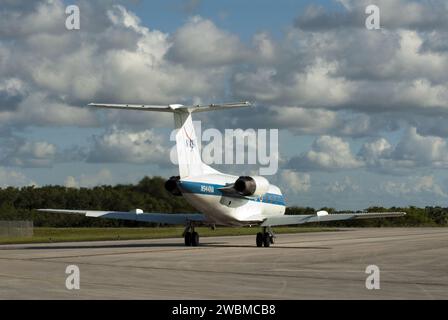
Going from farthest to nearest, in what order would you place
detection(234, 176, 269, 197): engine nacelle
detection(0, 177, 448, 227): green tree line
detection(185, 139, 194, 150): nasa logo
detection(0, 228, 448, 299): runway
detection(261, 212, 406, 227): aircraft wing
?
detection(0, 177, 448, 227): green tree line
detection(261, 212, 406, 227): aircraft wing
detection(234, 176, 269, 197): engine nacelle
detection(185, 139, 194, 150): nasa logo
detection(0, 228, 448, 299): runway

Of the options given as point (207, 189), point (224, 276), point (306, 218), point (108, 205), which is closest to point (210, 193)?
point (207, 189)

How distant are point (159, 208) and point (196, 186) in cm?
5644

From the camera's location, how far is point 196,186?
114 ft

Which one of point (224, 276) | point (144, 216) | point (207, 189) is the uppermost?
point (207, 189)

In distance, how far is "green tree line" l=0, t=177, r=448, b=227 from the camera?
9019 centimetres

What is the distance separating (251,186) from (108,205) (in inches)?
2682

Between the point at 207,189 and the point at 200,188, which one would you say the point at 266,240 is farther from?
the point at 200,188

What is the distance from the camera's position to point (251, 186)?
3619cm

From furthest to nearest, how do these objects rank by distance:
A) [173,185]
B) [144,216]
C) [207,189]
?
[144,216] < [173,185] < [207,189]

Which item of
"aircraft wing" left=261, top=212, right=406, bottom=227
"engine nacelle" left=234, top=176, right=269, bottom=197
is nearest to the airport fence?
"aircraft wing" left=261, top=212, right=406, bottom=227

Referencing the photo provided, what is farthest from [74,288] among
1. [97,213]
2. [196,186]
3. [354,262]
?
[97,213]

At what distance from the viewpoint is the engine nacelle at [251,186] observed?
35781 millimetres

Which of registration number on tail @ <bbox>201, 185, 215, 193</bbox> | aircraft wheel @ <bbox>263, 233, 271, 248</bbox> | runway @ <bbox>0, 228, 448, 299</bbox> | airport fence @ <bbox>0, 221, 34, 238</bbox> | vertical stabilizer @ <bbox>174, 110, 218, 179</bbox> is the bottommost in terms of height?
runway @ <bbox>0, 228, 448, 299</bbox>

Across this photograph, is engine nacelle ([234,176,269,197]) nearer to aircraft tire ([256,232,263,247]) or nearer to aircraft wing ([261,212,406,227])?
aircraft wing ([261,212,406,227])
